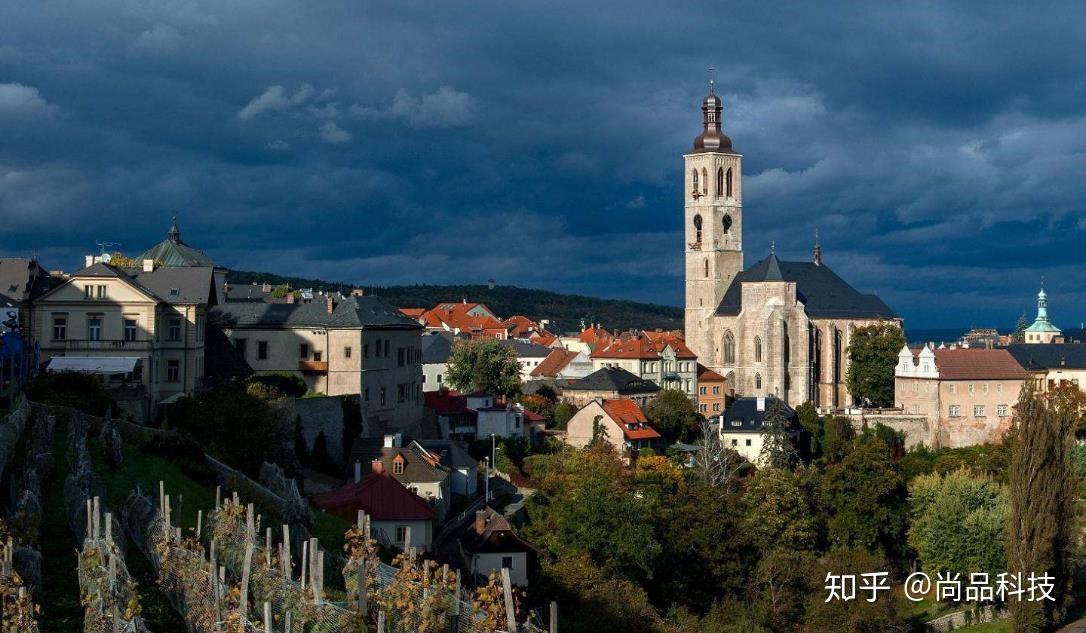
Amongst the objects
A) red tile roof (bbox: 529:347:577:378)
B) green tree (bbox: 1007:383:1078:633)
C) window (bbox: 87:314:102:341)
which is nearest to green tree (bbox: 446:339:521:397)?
red tile roof (bbox: 529:347:577:378)

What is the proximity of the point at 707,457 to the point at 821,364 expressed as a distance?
104 ft

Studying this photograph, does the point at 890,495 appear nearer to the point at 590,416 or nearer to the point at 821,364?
the point at 590,416

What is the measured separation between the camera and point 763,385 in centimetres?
9544

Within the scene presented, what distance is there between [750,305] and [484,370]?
70.6 ft

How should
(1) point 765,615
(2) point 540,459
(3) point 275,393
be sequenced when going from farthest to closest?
(2) point 540,459, (3) point 275,393, (1) point 765,615

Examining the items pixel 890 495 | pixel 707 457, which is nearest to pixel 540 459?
pixel 707 457

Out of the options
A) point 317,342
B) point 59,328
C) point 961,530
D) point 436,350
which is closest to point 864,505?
point 961,530

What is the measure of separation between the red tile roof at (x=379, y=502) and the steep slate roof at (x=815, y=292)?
56582 mm

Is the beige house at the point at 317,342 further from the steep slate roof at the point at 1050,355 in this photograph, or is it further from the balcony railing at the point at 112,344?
the steep slate roof at the point at 1050,355

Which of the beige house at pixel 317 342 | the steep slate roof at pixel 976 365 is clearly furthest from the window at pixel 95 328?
the steep slate roof at pixel 976 365

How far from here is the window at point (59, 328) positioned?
50375mm

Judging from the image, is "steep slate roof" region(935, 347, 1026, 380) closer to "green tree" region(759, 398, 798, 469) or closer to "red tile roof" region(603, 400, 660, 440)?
"green tree" region(759, 398, 798, 469)

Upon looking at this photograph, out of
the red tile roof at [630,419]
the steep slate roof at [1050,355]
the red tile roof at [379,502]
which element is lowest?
the red tile roof at [379,502]

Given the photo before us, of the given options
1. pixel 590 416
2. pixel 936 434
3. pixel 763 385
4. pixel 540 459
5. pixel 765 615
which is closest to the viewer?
pixel 765 615
